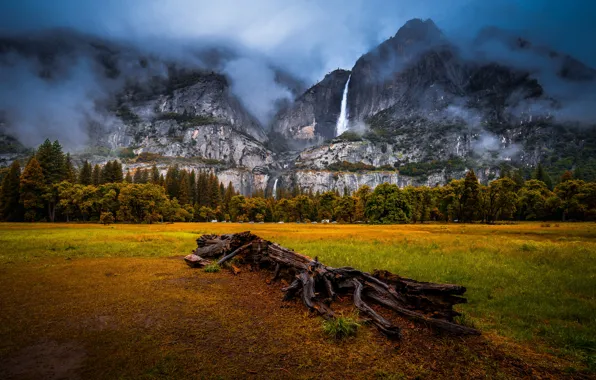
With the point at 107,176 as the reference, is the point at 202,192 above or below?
below

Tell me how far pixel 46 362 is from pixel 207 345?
114 inches

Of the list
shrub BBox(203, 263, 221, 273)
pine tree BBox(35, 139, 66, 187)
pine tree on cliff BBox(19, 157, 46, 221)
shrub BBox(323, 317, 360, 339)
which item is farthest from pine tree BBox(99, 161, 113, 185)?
shrub BBox(323, 317, 360, 339)

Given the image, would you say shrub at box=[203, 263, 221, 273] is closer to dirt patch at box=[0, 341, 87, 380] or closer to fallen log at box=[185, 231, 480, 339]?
fallen log at box=[185, 231, 480, 339]

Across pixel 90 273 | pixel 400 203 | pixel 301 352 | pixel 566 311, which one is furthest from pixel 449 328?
→ pixel 400 203

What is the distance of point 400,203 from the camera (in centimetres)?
8231

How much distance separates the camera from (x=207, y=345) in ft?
19.5

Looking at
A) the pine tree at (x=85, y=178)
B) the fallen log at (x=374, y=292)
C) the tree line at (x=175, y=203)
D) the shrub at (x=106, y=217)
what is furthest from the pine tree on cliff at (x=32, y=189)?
the fallen log at (x=374, y=292)

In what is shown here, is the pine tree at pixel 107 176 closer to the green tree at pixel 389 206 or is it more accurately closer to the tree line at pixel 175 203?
the tree line at pixel 175 203

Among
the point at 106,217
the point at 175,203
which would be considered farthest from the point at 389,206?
the point at 106,217

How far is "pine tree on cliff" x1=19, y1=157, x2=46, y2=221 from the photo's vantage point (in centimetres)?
6962

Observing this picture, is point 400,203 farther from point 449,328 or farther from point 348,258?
point 449,328

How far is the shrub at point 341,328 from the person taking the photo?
6383mm

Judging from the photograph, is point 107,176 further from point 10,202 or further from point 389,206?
point 389,206

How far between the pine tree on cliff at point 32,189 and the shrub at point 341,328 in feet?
304
